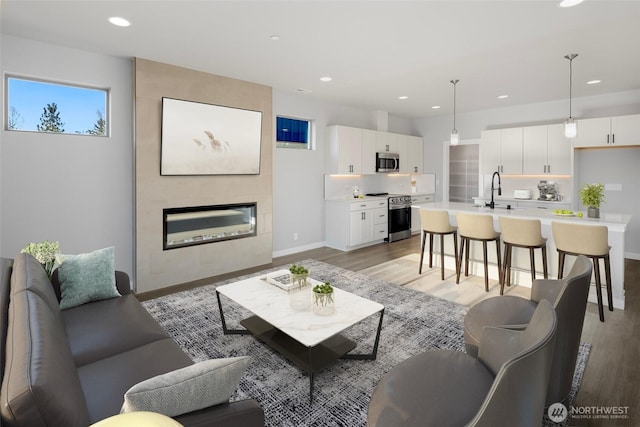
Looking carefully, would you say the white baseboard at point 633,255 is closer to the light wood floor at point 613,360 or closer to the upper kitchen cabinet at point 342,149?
the light wood floor at point 613,360

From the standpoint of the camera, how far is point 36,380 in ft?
3.38

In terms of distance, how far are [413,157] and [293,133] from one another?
3439mm

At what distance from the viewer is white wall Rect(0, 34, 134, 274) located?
348 cm

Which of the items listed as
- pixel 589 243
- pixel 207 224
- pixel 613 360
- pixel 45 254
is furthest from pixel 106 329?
pixel 589 243

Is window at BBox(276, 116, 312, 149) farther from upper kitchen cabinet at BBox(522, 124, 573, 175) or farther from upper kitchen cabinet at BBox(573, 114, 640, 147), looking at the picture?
upper kitchen cabinet at BBox(573, 114, 640, 147)

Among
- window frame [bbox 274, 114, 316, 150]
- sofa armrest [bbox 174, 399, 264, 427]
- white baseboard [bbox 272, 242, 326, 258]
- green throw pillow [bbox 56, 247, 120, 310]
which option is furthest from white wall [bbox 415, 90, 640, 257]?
green throw pillow [bbox 56, 247, 120, 310]

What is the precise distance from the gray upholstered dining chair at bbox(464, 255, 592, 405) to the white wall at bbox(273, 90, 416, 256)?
4064 mm

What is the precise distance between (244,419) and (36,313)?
3.73 ft

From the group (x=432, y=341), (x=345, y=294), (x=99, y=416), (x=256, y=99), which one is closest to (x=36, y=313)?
(x=99, y=416)

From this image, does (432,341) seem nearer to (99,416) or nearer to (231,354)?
(231,354)

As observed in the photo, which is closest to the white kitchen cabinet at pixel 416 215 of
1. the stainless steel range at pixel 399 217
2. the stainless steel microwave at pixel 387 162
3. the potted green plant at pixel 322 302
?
the stainless steel range at pixel 399 217

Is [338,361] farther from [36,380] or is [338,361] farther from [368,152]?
[368,152]

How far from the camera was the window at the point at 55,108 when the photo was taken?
11.6ft

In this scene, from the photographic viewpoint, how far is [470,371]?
5.39 ft
